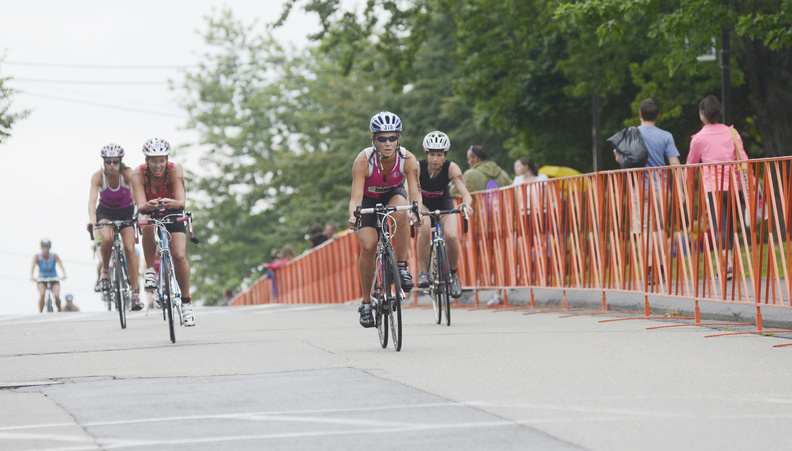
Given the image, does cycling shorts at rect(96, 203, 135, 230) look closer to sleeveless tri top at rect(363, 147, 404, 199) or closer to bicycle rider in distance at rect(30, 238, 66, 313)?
sleeveless tri top at rect(363, 147, 404, 199)

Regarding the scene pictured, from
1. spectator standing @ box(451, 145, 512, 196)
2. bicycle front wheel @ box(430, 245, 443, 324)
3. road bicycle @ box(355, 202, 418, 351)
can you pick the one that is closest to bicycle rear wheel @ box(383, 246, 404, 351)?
road bicycle @ box(355, 202, 418, 351)

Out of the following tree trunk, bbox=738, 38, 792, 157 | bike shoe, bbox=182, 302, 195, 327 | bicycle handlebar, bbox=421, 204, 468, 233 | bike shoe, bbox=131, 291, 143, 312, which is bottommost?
bike shoe, bbox=182, 302, 195, 327

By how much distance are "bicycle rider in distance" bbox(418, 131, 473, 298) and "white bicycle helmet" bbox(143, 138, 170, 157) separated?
9.02 ft

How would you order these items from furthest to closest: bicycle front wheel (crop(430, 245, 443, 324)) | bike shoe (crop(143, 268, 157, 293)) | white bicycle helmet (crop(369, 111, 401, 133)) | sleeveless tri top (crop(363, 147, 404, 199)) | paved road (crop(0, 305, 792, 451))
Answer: bicycle front wheel (crop(430, 245, 443, 324)) < bike shoe (crop(143, 268, 157, 293)) < sleeveless tri top (crop(363, 147, 404, 199)) < white bicycle helmet (crop(369, 111, 401, 133)) < paved road (crop(0, 305, 792, 451))

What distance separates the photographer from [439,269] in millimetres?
12344

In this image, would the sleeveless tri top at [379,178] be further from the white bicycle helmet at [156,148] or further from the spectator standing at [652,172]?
the spectator standing at [652,172]

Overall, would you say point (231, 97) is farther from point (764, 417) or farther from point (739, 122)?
point (764, 417)

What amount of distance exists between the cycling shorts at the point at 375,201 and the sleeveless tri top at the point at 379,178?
0.15ft

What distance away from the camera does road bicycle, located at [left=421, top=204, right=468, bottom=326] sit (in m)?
12.2

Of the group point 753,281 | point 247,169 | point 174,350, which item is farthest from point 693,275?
point 247,169

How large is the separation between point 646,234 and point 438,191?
2403mm

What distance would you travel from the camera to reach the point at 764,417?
595cm

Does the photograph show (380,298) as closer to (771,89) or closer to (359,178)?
(359,178)

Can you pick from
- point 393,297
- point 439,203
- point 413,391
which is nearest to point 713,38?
point 439,203
